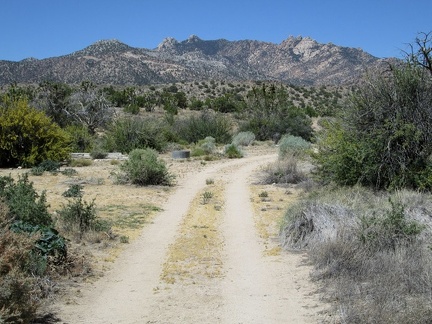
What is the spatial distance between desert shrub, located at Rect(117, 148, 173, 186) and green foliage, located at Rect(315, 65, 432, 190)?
6861 mm

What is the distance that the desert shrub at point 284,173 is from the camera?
19219 millimetres

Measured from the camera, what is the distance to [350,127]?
14.1 metres

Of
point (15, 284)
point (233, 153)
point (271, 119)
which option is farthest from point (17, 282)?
point (271, 119)

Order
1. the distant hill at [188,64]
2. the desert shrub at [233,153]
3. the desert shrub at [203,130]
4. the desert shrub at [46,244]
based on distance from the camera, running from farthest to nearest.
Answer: the distant hill at [188,64]
the desert shrub at [203,130]
the desert shrub at [233,153]
the desert shrub at [46,244]

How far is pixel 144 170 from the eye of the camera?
18141 millimetres

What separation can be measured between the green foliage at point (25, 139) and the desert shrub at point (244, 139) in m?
15.9

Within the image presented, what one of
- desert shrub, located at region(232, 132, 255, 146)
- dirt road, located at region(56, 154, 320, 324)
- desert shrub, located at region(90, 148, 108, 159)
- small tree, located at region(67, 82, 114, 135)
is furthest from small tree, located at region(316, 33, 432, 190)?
small tree, located at region(67, 82, 114, 135)

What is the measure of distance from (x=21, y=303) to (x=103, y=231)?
4997 millimetres

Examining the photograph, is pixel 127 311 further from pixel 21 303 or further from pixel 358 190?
pixel 358 190

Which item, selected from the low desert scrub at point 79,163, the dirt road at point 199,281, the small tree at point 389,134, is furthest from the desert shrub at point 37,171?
the small tree at point 389,134

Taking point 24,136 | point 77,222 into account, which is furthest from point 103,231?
point 24,136

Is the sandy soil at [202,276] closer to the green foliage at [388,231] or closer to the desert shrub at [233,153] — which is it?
the green foliage at [388,231]

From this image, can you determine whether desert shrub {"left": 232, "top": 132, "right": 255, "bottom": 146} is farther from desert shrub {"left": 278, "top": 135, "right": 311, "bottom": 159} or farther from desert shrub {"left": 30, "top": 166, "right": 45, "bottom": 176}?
desert shrub {"left": 30, "top": 166, "right": 45, "bottom": 176}

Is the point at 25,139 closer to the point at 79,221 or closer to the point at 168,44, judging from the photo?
the point at 79,221
